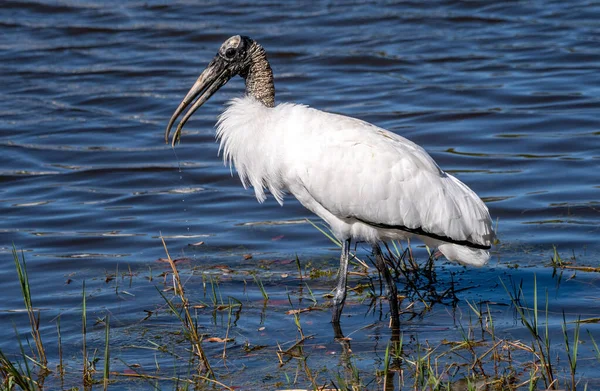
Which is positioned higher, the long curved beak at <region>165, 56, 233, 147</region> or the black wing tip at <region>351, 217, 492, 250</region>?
the long curved beak at <region>165, 56, 233, 147</region>

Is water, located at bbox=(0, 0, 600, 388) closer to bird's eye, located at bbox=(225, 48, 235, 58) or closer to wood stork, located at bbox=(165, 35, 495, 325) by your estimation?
wood stork, located at bbox=(165, 35, 495, 325)

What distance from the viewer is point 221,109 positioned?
11867mm

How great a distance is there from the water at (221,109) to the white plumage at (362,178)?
584mm

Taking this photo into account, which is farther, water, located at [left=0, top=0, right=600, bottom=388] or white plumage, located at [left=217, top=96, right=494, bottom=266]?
water, located at [left=0, top=0, right=600, bottom=388]

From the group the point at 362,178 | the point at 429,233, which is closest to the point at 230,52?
the point at 362,178

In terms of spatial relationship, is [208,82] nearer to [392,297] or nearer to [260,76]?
[260,76]

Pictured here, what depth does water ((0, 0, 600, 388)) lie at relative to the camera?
24.7ft

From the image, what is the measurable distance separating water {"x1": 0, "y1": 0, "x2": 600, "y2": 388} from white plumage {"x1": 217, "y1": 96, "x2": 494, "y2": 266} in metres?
0.58

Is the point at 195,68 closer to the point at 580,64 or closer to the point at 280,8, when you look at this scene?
the point at 280,8

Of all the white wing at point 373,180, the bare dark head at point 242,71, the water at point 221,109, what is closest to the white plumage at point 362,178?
the white wing at point 373,180

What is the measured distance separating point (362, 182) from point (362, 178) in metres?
0.02

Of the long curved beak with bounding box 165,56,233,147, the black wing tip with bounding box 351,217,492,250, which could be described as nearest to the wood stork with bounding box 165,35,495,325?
the black wing tip with bounding box 351,217,492,250

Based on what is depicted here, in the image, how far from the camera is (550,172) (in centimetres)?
928

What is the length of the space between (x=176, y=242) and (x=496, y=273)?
2504 mm
